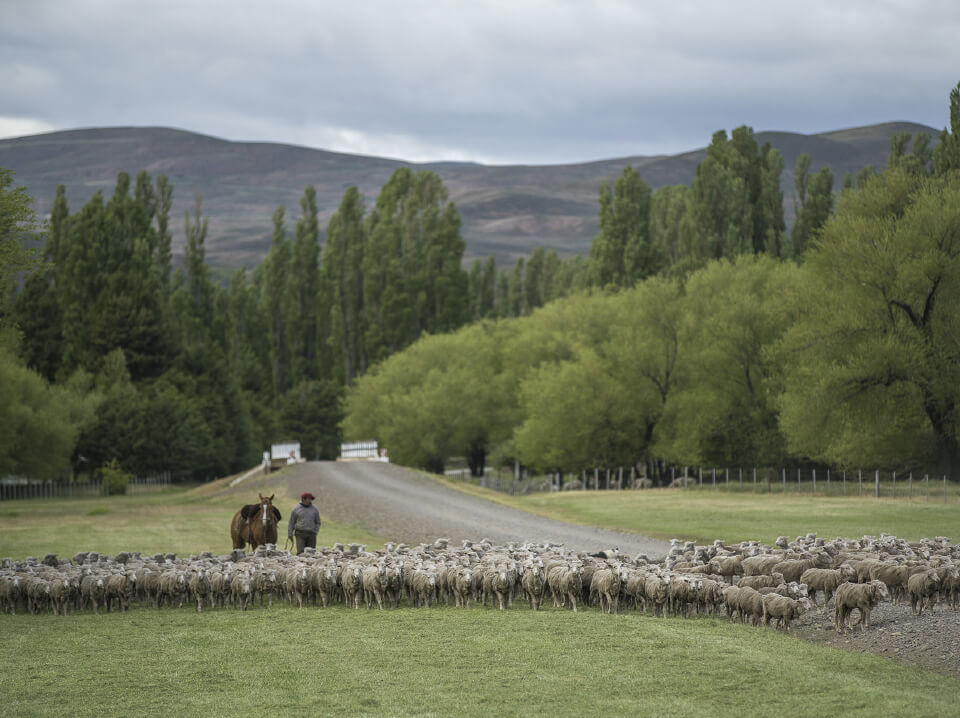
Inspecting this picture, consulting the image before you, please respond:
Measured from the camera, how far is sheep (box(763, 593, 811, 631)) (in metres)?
17.2

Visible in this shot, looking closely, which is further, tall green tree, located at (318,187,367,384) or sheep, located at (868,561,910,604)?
tall green tree, located at (318,187,367,384)

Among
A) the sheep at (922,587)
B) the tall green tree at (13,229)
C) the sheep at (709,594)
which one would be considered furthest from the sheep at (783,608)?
the tall green tree at (13,229)

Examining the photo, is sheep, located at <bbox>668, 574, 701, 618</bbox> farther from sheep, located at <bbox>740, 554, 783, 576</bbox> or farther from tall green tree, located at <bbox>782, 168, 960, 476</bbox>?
tall green tree, located at <bbox>782, 168, 960, 476</bbox>

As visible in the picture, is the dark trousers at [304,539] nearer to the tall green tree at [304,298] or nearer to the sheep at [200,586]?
the sheep at [200,586]

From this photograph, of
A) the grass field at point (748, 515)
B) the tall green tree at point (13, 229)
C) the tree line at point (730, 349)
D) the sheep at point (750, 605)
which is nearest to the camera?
the sheep at point (750, 605)

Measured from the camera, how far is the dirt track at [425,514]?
32.8 m

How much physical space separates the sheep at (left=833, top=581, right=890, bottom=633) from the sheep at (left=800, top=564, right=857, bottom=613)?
1500mm

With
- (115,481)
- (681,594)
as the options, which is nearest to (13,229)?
(681,594)

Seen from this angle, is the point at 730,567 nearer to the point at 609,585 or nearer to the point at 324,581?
the point at 609,585

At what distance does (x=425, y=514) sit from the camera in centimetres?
4150

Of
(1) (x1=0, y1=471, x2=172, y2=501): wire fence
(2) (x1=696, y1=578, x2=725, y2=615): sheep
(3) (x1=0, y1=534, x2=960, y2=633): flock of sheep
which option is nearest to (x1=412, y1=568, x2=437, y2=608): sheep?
(3) (x1=0, y1=534, x2=960, y2=633): flock of sheep

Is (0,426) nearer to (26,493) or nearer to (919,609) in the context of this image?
(26,493)

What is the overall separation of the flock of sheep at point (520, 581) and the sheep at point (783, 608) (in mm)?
22

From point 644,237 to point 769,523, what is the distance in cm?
5051
